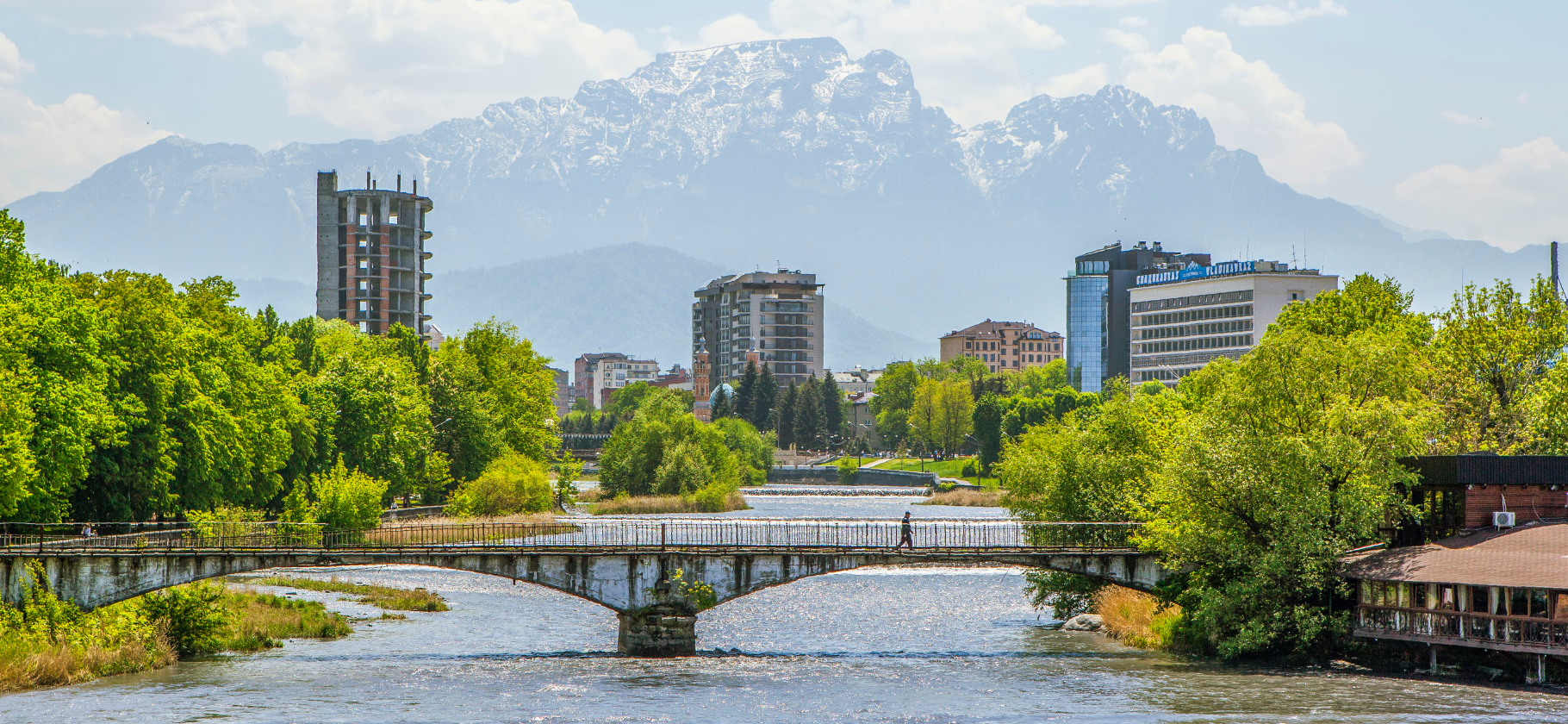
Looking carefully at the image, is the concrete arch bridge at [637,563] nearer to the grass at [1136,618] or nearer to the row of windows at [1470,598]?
the grass at [1136,618]

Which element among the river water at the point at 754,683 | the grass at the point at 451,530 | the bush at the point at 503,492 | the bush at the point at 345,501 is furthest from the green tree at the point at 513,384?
the river water at the point at 754,683

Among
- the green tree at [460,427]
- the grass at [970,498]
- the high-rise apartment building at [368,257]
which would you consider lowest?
the grass at [970,498]

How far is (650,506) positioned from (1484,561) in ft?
296

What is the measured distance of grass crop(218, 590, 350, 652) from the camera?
179 ft

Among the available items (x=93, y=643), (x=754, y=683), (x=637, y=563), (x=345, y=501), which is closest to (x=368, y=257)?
(x=345, y=501)

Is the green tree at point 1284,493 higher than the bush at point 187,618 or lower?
higher

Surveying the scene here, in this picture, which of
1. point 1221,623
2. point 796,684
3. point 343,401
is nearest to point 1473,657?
point 1221,623

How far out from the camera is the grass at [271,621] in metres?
54.4

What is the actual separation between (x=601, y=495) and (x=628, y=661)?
87.2 metres

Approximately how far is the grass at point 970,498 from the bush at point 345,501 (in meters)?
78.1

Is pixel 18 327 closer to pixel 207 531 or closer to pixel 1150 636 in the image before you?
pixel 207 531

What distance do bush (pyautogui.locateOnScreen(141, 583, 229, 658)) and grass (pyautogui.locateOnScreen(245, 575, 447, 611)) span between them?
15537mm

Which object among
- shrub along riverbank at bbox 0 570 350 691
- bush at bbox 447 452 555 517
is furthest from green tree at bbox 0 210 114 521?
bush at bbox 447 452 555 517

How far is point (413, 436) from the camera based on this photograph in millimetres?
99562
